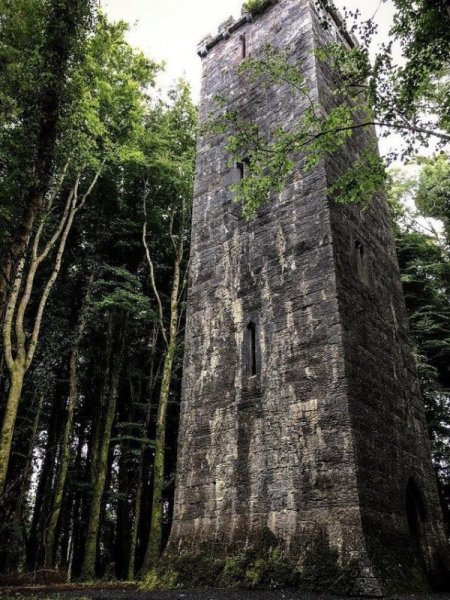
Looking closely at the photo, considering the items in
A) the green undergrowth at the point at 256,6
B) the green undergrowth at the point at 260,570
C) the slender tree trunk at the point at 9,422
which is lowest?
the green undergrowth at the point at 260,570

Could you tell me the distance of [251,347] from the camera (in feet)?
28.7

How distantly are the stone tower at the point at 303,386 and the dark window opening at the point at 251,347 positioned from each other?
28 mm

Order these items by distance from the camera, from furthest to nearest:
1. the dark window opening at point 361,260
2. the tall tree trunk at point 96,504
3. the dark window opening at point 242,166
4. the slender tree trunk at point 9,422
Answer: the tall tree trunk at point 96,504, the dark window opening at point 242,166, the slender tree trunk at point 9,422, the dark window opening at point 361,260

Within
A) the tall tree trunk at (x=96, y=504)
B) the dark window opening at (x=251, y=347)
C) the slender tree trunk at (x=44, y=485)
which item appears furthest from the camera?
the slender tree trunk at (x=44, y=485)

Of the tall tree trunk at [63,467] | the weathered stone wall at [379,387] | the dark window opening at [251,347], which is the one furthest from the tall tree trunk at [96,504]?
the weathered stone wall at [379,387]

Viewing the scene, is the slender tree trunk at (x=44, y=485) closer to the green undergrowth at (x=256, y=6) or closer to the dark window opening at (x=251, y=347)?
the dark window opening at (x=251, y=347)

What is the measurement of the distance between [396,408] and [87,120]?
10.3 m

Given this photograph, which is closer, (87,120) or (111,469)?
(87,120)

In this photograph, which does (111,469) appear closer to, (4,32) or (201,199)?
(201,199)

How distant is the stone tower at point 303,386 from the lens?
678 cm

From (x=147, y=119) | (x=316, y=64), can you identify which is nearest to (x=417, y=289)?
(x=316, y=64)

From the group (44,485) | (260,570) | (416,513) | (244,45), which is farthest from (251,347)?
(44,485)

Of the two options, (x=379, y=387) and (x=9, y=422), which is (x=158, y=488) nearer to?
(x=9, y=422)

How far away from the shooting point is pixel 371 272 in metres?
9.56
